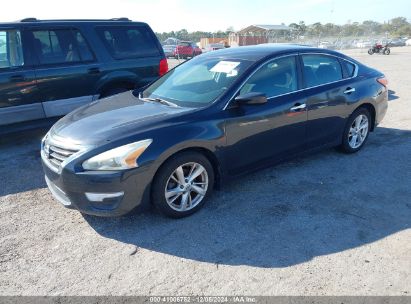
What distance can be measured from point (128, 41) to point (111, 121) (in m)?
3.53

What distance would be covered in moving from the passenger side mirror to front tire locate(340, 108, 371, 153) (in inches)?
77.2

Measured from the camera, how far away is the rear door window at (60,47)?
5.59 metres

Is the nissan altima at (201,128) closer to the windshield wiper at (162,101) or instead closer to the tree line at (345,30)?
the windshield wiper at (162,101)

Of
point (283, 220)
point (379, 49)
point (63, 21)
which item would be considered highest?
point (63, 21)

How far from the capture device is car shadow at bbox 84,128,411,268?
301 cm

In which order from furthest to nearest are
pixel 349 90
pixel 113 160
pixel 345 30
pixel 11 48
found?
pixel 345 30
pixel 11 48
pixel 349 90
pixel 113 160

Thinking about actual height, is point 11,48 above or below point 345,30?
above

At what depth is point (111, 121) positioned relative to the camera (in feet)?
11.3

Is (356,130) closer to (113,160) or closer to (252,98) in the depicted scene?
(252,98)

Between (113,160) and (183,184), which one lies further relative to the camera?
(183,184)

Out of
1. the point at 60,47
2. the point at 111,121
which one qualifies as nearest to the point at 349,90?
the point at 111,121

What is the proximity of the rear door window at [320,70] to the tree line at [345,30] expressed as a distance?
36723mm

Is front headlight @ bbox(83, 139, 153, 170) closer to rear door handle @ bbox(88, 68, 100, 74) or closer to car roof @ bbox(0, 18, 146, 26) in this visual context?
rear door handle @ bbox(88, 68, 100, 74)

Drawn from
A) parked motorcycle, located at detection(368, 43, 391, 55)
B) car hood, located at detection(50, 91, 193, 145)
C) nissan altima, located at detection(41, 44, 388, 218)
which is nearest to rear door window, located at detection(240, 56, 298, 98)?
nissan altima, located at detection(41, 44, 388, 218)
